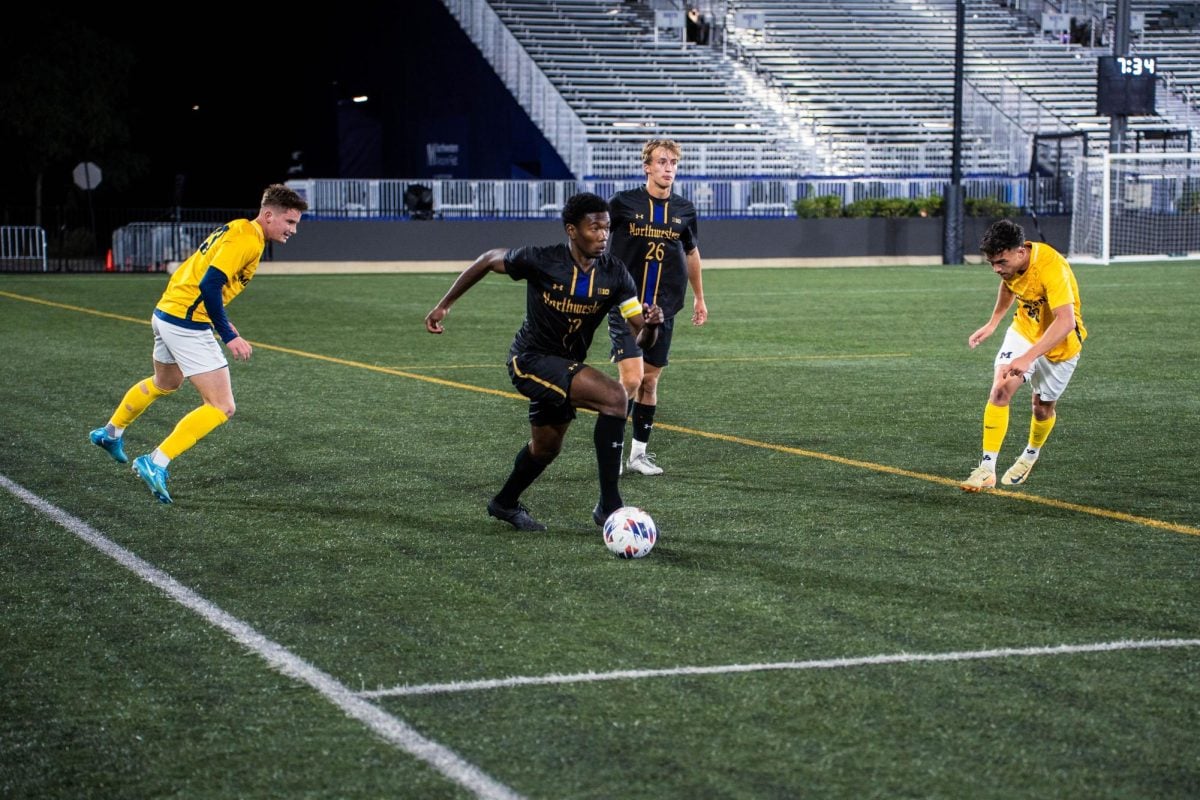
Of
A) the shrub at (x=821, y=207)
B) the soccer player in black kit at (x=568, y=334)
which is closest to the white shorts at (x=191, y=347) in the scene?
the soccer player in black kit at (x=568, y=334)

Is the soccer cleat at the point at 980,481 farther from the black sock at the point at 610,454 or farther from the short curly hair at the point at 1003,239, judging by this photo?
the black sock at the point at 610,454

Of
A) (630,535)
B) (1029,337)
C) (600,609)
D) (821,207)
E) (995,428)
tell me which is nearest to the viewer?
(600,609)

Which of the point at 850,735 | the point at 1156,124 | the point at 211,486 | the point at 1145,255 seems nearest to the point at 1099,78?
the point at 1145,255

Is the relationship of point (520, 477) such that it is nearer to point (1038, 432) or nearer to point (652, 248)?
point (652, 248)

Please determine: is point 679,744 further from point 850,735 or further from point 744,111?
point 744,111

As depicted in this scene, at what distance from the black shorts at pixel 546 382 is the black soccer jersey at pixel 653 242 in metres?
2.37

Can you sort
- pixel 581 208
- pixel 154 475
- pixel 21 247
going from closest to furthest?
1. pixel 581 208
2. pixel 154 475
3. pixel 21 247

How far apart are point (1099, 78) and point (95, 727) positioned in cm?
3334

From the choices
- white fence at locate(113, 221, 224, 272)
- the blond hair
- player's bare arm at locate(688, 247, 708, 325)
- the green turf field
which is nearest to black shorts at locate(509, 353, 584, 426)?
the green turf field

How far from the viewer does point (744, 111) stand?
146 ft

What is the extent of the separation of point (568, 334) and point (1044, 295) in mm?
2740

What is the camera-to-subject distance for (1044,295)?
869 centimetres

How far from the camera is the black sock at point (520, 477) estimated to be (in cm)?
762

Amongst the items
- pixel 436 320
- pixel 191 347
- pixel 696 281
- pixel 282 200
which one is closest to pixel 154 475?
pixel 191 347
